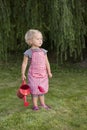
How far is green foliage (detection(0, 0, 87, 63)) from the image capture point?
8198 mm

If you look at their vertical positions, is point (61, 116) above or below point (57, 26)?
below

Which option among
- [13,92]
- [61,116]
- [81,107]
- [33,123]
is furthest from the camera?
[13,92]

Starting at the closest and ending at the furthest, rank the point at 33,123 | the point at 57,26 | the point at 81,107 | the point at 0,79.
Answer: the point at 33,123 < the point at 81,107 < the point at 57,26 < the point at 0,79

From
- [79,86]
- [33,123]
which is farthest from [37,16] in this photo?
[33,123]

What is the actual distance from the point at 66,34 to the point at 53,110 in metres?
2.28

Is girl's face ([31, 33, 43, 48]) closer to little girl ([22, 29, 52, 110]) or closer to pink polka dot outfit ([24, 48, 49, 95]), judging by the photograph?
little girl ([22, 29, 52, 110])

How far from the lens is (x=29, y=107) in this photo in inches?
258

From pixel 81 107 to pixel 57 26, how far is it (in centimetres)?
214

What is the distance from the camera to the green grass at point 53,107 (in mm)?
5793

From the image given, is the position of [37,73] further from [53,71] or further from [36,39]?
[53,71]

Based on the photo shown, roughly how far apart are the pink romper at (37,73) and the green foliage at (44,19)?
6.31 ft

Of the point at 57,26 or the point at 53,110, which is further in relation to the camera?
the point at 57,26

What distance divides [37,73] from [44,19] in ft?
8.66

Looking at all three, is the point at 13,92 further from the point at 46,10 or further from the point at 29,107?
the point at 46,10
